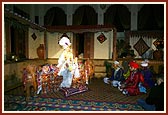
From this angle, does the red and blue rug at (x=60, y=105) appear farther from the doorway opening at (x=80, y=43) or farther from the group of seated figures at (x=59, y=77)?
the doorway opening at (x=80, y=43)

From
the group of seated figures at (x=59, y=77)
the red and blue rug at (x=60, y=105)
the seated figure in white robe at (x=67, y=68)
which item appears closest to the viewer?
the red and blue rug at (x=60, y=105)

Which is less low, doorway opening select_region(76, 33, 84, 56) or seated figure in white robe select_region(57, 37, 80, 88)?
doorway opening select_region(76, 33, 84, 56)

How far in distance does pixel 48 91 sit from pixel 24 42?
4989 mm

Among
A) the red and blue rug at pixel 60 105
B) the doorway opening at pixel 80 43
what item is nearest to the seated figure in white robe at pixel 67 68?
the red and blue rug at pixel 60 105

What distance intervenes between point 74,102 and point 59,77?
66.6 inches

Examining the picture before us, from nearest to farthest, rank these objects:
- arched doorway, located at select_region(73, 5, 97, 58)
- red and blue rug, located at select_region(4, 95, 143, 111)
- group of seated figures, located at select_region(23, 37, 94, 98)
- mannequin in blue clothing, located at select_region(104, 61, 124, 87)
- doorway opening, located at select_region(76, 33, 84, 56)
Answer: red and blue rug, located at select_region(4, 95, 143, 111) < group of seated figures, located at select_region(23, 37, 94, 98) < mannequin in blue clothing, located at select_region(104, 61, 124, 87) < arched doorway, located at select_region(73, 5, 97, 58) < doorway opening, located at select_region(76, 33, 84, 56)

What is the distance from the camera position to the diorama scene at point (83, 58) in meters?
5.32

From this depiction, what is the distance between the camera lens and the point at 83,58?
1131 centimetres

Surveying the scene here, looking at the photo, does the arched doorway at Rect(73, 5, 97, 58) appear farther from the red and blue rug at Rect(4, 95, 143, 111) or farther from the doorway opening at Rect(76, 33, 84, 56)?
the red and blue rug at Rect(4, 95, 143, 111)

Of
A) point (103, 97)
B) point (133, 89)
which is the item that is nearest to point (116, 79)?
point (133, 89)

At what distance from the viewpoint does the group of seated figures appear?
5688 millimetres

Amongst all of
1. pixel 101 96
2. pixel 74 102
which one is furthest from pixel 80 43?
pixel 74 102

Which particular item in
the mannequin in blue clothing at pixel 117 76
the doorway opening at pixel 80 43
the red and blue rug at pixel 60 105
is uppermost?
the doorway opening at pixel 80 43

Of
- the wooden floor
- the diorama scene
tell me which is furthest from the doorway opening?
Answer: the wooden floor
